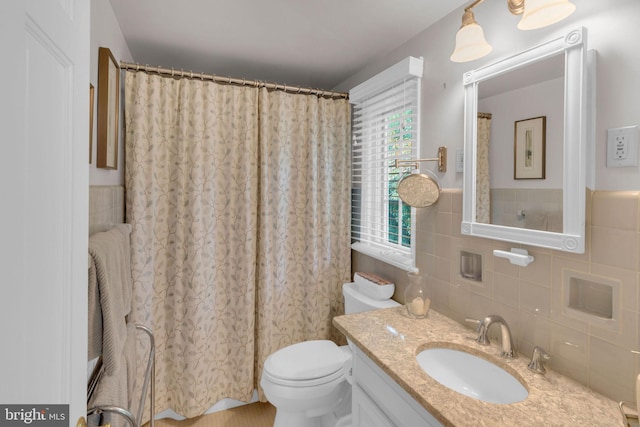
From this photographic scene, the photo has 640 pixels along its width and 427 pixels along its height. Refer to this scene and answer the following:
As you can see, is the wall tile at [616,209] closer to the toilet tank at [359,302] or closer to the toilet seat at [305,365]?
the toilet tank at [359,302]

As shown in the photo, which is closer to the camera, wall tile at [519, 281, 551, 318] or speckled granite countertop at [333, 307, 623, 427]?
speckled granite countertop at [333, 307, 623, 427]

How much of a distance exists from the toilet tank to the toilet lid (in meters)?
0.27

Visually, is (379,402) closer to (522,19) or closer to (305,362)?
(305,362)

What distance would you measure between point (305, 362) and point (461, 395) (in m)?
1.00

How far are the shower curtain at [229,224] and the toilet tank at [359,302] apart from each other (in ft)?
0.96

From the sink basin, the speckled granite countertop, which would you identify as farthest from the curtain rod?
the sink basin

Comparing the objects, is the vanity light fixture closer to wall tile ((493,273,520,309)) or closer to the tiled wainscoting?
the tiled wainscoting

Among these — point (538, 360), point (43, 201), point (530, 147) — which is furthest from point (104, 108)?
point (538, 360)

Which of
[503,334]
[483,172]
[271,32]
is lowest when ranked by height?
[503,334]

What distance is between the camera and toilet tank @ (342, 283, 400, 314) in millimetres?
1875

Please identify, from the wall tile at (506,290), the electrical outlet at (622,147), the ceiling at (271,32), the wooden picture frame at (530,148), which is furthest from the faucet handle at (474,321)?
the ceiling at (271,32)

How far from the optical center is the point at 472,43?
121cm

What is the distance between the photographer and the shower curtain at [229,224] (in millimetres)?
1940

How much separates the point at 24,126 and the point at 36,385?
0.38 meters
